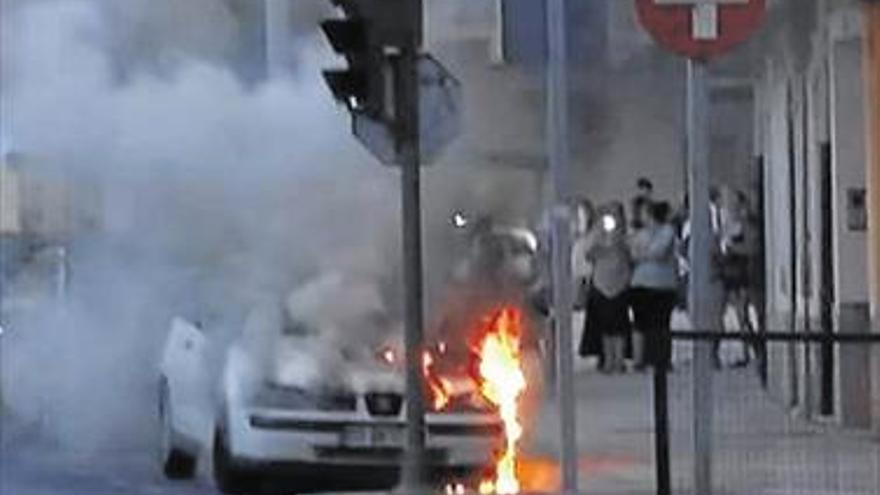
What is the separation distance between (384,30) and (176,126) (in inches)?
286

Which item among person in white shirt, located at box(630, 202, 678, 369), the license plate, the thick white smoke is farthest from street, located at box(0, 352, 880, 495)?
person in white shirt, located at box(630, 202, 678, 369)

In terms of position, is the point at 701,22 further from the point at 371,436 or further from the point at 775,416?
the point at 775,416

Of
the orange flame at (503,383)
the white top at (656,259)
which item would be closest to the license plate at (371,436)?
the orange flame at (503,383)

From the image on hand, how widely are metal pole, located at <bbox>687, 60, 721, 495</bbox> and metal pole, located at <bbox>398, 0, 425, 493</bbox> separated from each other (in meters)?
1.35

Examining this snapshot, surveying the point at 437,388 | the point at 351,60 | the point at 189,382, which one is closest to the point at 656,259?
the point at 189,382

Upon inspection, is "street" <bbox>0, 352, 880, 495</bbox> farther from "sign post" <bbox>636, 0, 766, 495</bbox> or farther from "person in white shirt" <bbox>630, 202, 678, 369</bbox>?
"person in white shirt" <bbox>630, 202, 678, 369</bbox>

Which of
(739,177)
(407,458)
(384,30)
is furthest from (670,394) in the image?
(739,177)

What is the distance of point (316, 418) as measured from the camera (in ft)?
51.0

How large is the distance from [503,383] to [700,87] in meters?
3.86

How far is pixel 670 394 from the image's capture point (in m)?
12.8

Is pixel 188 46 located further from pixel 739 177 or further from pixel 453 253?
pixel 739 177

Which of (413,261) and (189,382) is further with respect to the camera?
(189,382)

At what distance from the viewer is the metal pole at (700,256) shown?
12.2m

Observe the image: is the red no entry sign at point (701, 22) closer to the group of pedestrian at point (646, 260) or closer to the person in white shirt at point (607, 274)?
the group of pedestrian at point (646, 260)
